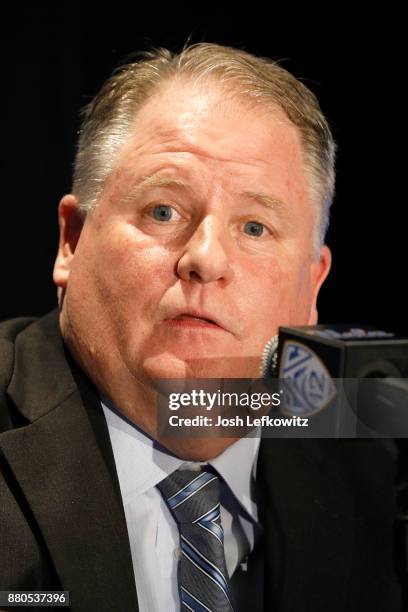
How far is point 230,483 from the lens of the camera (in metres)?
1.05

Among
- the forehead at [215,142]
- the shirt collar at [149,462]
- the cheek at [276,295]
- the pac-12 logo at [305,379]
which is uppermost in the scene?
the forehead at [215,142]

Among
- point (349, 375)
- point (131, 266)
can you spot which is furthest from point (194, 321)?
point (349, 375)

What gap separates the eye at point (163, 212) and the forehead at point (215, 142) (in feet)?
0.19

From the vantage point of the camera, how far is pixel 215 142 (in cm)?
101

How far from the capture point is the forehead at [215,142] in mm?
1003

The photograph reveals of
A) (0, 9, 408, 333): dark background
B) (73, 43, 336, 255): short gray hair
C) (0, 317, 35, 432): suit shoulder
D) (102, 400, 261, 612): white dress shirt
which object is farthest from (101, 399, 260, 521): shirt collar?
(0, 9, 408, 333): dark background

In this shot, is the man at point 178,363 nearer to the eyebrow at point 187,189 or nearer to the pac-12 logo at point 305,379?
the eyebrow at point 187,189

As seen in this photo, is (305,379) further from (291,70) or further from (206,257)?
(291,70)

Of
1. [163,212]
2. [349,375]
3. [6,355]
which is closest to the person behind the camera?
→ [349,375]

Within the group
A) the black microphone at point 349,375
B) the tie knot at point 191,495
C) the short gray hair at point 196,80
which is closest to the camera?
the black microphone at point 349,375

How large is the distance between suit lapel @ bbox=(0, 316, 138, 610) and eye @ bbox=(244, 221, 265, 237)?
348 millimetres

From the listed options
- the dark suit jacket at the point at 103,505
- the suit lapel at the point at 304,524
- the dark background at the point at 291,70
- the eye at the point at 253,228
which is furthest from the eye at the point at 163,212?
the dark background at the point at 291,70

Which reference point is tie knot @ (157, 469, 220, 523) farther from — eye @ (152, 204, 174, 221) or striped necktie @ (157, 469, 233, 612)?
eye @ (152, 204, 174, 221)

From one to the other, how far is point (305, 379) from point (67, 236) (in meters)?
0.66
